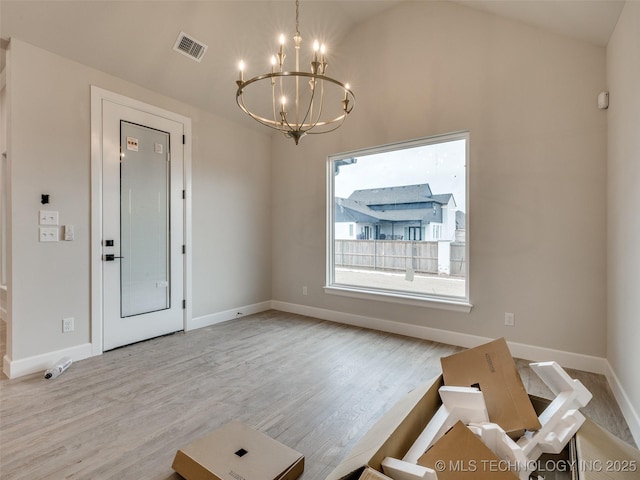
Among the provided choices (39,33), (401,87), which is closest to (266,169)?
(401,87)

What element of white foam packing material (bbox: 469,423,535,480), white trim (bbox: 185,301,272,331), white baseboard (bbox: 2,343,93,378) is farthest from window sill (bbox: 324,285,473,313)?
white baseboard (bbox: 2,343,93,378)

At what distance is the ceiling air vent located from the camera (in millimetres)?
3318

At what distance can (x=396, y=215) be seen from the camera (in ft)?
13.3

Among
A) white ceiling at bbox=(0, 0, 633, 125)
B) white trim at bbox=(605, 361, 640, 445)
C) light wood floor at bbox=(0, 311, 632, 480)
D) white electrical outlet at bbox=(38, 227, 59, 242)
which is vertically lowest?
light wood floor at bbox=(0, 311, 632, 480)

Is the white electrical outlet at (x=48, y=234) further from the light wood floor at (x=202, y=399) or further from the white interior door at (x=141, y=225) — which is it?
the light wood floor at (x=202, y=399)

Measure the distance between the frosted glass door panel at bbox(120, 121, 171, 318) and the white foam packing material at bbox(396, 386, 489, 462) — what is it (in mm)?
3319

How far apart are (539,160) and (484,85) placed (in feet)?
3.14

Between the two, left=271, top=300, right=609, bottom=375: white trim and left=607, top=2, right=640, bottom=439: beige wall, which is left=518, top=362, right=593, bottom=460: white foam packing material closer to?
left=607, top=2, right=640, bottom=439: beige wall

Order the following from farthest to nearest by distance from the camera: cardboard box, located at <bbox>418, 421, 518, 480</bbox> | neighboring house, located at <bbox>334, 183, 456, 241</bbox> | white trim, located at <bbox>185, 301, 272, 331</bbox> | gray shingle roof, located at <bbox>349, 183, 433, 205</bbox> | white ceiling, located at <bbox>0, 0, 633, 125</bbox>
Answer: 1. white trim, located at <bbox>185, 301, 272, 331</bbox>
2. gray shingle roof, located at <bbox>349, 183, 433, 205</bbox>
3. neighboring house, located at <bbox>334, 183, 456, 241</bbox>
4. white ceiling, located at <bbox>0, 0, 633, 125</bbox>
5. cardboard box, located at <bbox>418, 421, 518, 480</bbox>

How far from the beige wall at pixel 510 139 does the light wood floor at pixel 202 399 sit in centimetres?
47

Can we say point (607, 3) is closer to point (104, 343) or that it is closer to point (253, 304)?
point (253, 304)

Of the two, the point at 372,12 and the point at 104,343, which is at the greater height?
the point at 372,12

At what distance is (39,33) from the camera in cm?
273

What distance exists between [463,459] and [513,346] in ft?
8.69
